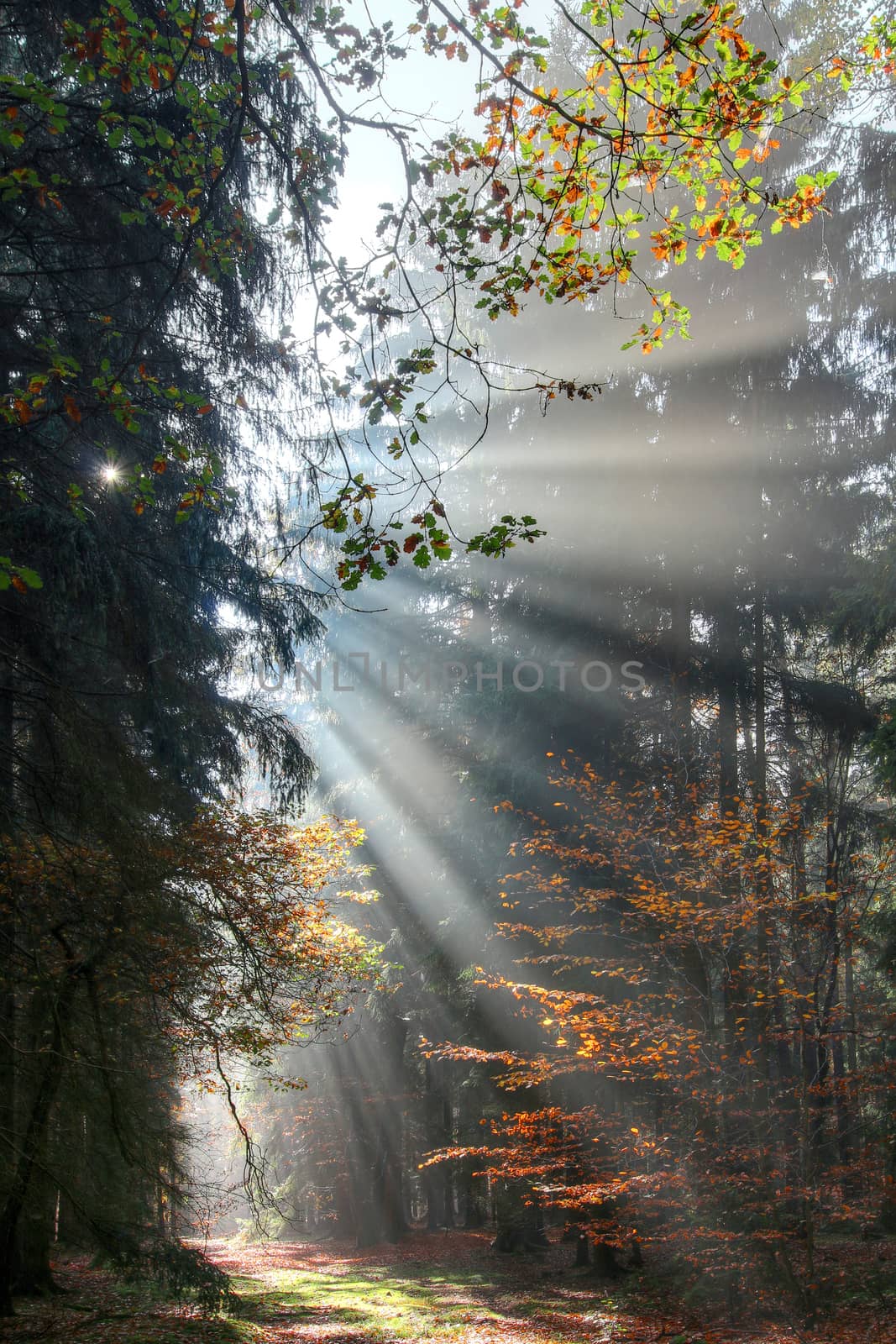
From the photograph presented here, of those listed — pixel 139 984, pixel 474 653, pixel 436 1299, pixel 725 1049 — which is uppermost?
pixel 474 653

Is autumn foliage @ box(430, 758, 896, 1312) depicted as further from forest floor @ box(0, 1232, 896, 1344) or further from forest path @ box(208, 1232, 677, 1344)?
forest path @ box(208, 1232, 677, 1344)

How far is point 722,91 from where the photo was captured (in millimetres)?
2803

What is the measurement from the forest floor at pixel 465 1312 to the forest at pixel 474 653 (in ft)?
0.36

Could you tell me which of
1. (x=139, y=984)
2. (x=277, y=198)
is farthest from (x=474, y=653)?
(x=277, y=198)

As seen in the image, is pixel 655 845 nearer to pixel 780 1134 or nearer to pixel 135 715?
pixel 780 1134

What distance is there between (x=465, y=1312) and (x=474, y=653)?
7.98 meters

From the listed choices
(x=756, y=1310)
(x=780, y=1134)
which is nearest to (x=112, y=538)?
(x=780, y=1134)

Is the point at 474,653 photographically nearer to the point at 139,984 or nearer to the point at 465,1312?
the point at 139,984

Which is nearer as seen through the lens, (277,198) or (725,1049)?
(277,198)

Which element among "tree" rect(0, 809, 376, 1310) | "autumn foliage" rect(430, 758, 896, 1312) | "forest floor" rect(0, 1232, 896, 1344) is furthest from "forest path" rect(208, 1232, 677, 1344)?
"tree" rect(0, 809, 376, 1310)

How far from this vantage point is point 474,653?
1181 cm

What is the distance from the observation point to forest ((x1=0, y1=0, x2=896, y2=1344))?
11.0 feet

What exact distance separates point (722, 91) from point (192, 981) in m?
6.56

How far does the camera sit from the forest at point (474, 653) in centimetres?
337
